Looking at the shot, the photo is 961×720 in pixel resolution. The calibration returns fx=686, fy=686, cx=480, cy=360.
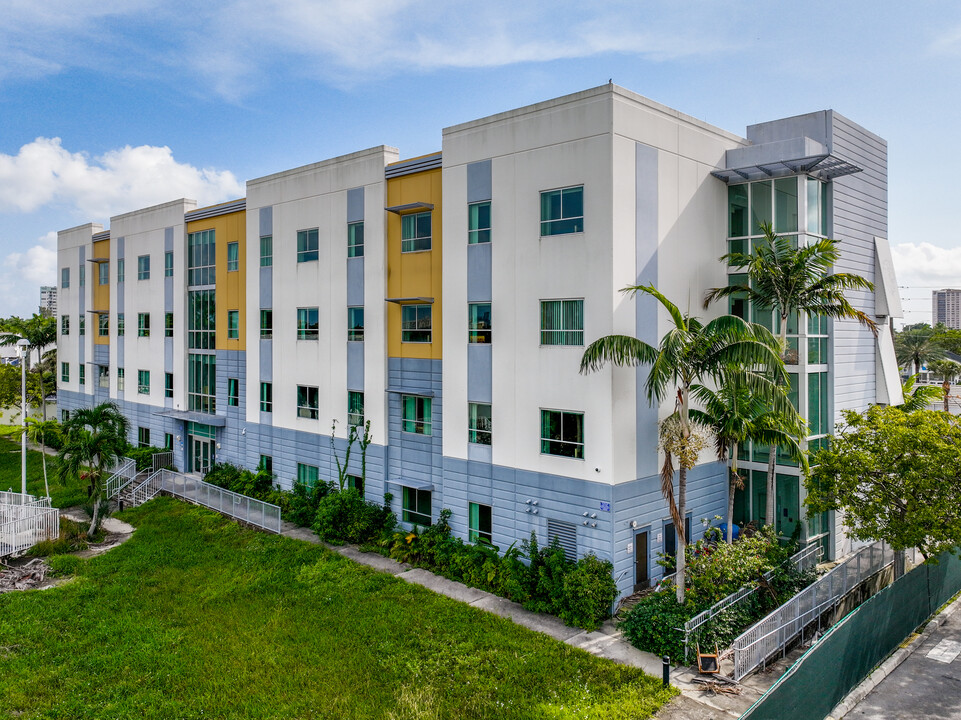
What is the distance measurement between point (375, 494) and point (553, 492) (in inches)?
327

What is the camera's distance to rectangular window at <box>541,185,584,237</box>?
1884cm

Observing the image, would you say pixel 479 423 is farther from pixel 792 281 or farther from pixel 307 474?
pixel 307 474

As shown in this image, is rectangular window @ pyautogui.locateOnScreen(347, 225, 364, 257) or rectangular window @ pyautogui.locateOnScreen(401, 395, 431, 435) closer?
rectangular window @ pyautogui.locateOnScreen(401, 395, 431, 435)

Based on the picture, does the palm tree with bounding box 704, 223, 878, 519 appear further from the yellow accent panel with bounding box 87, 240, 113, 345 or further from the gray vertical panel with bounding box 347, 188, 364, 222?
the yellow accent panel with bounding box 87, 240, 113, 345

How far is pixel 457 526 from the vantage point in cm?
2202

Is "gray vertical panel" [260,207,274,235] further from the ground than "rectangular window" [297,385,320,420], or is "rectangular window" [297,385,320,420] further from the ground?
"gray vertical panel" [260,207,274,235]

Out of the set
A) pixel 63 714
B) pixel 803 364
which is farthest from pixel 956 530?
pixel 63 714

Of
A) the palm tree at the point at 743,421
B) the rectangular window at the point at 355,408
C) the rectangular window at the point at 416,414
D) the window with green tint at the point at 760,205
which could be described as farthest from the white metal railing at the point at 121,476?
the window with green tint at the point at 760,205

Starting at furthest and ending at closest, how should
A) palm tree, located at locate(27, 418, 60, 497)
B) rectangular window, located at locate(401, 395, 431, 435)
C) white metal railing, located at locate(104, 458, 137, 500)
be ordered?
palm tree, located at locate(27, 418, 60, 497) < white metal railing, located at locate(104, 458, 137, 500) < rectangular window, located at locate(401, 395, 431, 435)

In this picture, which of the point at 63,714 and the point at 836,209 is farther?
the point at 836,209

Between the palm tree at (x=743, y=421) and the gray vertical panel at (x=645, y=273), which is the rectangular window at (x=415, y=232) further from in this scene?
the palm tree at (x=743, y=421)

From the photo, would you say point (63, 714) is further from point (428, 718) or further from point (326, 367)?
point (326, 367)

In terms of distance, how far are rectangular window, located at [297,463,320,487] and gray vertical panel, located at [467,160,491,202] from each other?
13.1 m

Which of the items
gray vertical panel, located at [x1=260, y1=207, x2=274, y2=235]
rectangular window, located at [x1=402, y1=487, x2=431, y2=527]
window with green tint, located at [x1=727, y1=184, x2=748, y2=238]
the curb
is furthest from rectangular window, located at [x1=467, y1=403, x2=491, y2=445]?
gray vertical panel, located at [x1=260, y1=207, x2=274, y2=235]
